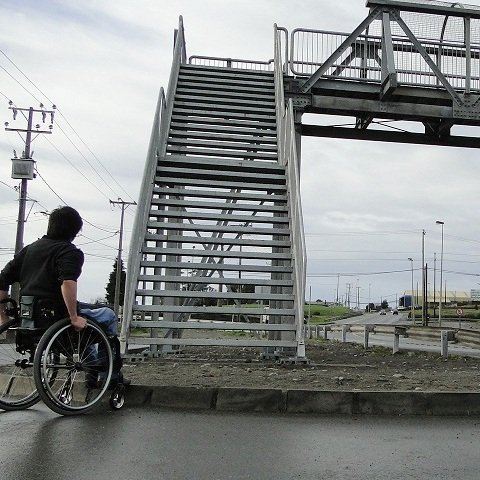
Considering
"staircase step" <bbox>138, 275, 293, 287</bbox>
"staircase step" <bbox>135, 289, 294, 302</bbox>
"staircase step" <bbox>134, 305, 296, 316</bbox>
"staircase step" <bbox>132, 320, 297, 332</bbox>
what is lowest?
"staircase step" <bbox>132, 320, 297, 332</bbox>

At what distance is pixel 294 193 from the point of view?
934 cm

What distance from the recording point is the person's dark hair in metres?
4.87

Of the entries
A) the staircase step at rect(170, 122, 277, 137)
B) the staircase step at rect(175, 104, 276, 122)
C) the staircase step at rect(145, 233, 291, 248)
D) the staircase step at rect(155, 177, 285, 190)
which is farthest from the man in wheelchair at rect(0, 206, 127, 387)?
the staircase step at rect(175, 104, 276, 122)

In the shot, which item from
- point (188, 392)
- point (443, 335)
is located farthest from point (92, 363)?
point (443, 335)

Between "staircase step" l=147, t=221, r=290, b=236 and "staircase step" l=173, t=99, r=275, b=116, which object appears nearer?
"staircase step" l=147, t=221, r=290, b=236

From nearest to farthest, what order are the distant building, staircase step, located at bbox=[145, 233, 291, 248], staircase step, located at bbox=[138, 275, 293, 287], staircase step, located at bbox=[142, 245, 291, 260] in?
staircase step, located at bbox=[138, 275, 293, 287] → staircase step, located at bbox=[142, 245, 291, 260] → staircase step, located at bbox=[145, 233, 291, 248] → the distant building

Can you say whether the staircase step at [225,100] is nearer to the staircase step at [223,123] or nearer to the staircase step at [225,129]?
the staircase step at [223,123]

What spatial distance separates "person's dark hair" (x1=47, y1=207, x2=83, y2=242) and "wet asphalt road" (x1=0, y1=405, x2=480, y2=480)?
1.45 meters

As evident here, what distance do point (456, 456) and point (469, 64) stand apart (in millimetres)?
11238

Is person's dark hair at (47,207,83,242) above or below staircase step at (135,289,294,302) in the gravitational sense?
above

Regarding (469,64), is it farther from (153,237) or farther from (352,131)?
(153,237)

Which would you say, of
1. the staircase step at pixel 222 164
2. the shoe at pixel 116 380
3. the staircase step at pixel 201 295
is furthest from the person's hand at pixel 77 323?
the staircase step at pixel 222 164

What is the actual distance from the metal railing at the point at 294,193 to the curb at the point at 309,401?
2.66m

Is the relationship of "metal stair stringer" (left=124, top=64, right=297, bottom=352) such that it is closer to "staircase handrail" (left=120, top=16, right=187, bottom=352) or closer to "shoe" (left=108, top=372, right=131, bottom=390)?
"staircase handrail" (left=120, top=16, right=187, bottom=352)
